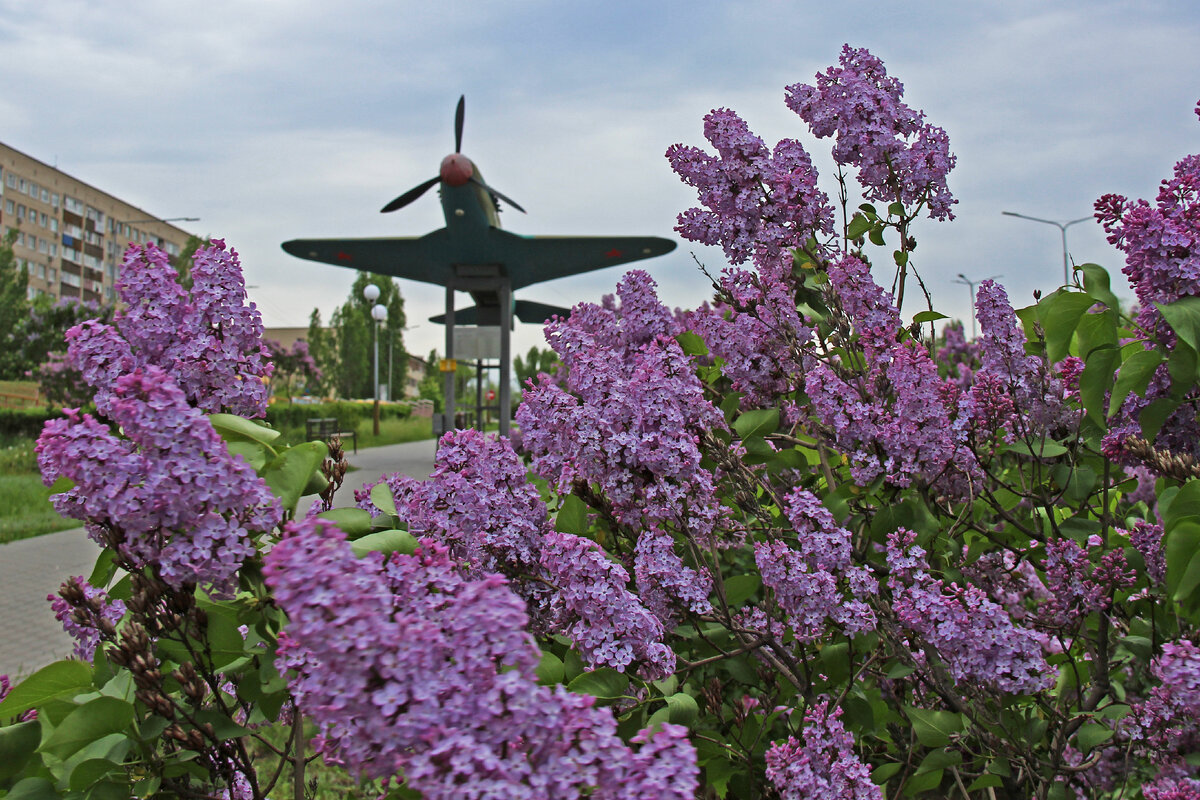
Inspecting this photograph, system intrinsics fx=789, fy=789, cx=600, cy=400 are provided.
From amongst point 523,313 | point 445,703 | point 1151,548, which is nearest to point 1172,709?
point 1151,548

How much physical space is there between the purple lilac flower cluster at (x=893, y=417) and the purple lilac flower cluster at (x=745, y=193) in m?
0.44

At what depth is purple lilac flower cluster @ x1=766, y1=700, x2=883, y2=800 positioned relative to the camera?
155cm

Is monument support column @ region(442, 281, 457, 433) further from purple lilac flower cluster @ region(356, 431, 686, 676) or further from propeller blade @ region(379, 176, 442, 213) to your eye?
purple lilac flower cluster @ region(356, 431, 686, 676)

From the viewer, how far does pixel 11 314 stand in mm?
36000

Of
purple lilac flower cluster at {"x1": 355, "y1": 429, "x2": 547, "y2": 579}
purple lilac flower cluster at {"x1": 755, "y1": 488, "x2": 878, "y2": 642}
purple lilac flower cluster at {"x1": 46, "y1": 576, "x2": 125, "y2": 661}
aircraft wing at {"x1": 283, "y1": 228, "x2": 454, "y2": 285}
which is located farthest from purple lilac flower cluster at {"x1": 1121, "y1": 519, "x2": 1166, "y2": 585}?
aircraft wing at {"x1": 283, "y1": 228, "x2": 454, "y2": 285}

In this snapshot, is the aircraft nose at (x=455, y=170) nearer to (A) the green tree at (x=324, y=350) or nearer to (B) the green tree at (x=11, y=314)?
(B) the green tree at (x=11, y=314)

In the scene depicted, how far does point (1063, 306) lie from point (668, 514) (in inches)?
37.8

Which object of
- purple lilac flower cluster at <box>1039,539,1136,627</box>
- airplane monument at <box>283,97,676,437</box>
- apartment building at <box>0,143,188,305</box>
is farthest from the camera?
apartment building at <box>0,143,188,305</box>

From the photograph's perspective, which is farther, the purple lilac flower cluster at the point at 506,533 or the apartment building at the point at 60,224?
the apartment building at the point at 60,224

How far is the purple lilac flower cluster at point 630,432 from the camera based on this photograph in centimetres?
168

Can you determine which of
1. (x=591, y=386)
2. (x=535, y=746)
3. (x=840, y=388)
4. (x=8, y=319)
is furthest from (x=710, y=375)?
(x=8, y=319)

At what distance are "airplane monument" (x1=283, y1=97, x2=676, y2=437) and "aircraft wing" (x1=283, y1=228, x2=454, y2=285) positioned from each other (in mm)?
26

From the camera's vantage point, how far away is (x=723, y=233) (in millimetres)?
2379

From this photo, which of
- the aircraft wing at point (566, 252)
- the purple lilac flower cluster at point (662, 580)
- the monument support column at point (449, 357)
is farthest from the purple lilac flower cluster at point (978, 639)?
the monument support column at point (449, 357)
